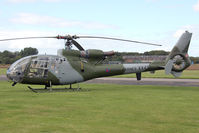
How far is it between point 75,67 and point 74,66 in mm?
108

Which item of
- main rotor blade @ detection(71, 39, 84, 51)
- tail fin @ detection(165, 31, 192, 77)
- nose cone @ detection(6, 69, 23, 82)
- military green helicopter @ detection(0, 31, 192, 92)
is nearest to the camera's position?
nose cone @ detection(6, 69, 23, 82)

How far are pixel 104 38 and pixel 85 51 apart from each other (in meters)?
3.00

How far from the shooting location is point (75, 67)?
18.3 metres

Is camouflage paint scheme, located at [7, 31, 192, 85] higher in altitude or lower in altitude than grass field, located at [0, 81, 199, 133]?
higher

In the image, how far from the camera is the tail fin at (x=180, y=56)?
2091 centimetres

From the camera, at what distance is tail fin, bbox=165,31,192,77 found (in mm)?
20906

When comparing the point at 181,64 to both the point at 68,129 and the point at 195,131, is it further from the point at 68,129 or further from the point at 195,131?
the point at 68,129

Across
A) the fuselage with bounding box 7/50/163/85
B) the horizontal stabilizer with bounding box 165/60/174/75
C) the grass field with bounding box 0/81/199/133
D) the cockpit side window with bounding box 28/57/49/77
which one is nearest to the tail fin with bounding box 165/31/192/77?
the horizontal stabilizer with bounding box 165/60/174/75

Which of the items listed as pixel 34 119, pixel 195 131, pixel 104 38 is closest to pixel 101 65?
pixel 104 38

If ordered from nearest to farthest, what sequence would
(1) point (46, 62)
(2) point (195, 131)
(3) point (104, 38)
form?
(2) point (195, 131)
(3) point (104, 38)
(1) point (46, 62)

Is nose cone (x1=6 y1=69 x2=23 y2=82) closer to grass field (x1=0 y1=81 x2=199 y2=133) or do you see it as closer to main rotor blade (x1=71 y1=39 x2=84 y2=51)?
main rotor blade (x1=71 y1=39 x2=84 y2=51)

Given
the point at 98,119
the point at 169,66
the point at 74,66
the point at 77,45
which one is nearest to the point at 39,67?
the point at 74,66

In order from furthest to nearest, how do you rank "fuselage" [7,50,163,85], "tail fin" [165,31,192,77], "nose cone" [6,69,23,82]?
"tail fin" [165,31,192,77]
"fuselage" [7,50,163,85]
"nose cone" [6,69,23,82]

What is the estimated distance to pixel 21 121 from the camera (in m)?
7.88
